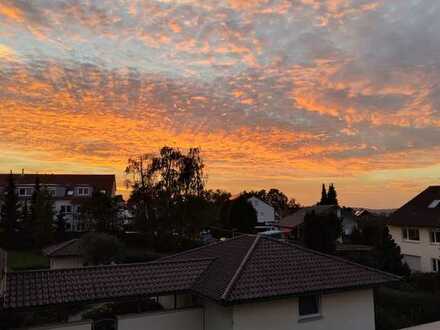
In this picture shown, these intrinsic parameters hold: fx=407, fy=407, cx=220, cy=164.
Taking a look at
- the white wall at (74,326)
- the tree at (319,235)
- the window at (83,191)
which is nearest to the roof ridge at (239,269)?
the white wall at (74,326)

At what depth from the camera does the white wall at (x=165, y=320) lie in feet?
44.3

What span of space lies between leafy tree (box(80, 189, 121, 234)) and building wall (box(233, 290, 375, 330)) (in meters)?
39.9

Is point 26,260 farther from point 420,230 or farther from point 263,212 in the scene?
point 263,212

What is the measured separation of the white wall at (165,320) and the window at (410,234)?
3155cm

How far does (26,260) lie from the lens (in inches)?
1608

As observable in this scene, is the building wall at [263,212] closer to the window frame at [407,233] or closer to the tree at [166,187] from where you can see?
the tree at [166,187]

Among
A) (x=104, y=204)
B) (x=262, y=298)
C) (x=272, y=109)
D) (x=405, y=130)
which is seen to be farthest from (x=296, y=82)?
(x=104, y=204)

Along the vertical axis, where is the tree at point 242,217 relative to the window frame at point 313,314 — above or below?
above

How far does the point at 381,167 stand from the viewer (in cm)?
3462

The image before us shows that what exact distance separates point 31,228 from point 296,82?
129ft

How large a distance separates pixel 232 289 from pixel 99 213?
40.6 metres

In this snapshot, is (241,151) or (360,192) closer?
(241,151)

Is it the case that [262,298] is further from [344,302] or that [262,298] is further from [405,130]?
[405,130]

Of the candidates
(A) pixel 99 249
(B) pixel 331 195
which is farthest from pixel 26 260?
(B) pixel 331 195
